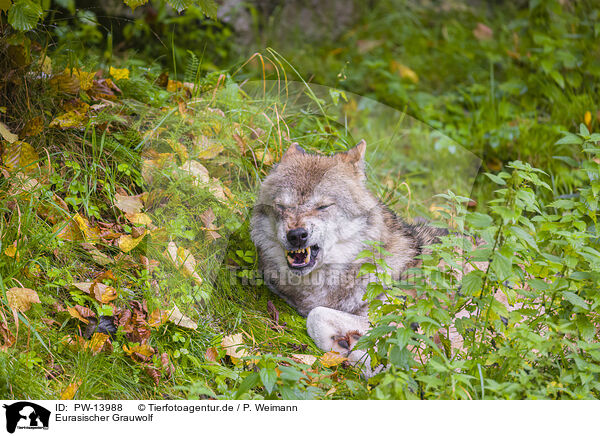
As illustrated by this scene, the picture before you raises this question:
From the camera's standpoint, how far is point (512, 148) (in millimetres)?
6309

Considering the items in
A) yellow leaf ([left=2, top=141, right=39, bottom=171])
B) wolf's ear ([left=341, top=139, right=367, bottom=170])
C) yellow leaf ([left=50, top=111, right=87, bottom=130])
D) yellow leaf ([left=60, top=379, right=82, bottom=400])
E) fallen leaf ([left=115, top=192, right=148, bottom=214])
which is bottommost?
yellow leaf ([left=60, top=379, right=82, bottom=400])

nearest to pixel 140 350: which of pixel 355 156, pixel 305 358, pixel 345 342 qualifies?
pixel 305 358

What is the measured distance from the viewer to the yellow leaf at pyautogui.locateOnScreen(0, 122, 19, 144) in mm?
4059

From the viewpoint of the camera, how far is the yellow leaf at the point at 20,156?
156 inches

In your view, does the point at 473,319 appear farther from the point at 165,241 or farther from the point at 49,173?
the point at 49,173

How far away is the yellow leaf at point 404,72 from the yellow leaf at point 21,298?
20.0ft

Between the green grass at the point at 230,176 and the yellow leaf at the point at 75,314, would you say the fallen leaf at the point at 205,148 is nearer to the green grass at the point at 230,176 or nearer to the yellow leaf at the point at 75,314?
the green grass at the point at 230,176

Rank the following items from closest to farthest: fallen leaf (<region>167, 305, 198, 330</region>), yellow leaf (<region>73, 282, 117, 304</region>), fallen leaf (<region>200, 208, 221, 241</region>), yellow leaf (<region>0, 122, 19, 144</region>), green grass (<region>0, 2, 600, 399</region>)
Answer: green grass (<region>0, 2, 600, 399</region>) < yellow leaf (<region>73, 282, 117, 304</region>) < fallen leaf (<region>167, 305, 198, 330</region>) < yellow leaf (<region>0, 122, 19, 144</region>) < fallen leaf (<region>200, 208, 221, 241</region>)

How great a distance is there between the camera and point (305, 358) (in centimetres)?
382

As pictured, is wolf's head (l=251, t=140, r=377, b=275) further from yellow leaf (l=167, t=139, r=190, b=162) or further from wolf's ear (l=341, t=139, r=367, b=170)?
yellow leaf (l=167, t=139, r=190, b=162)

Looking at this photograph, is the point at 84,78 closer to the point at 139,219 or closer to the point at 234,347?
the point at 139,219

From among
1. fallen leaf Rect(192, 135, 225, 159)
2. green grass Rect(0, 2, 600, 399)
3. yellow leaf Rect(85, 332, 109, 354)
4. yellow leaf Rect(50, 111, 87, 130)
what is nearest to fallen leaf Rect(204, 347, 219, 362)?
green grass Rect(0, 2, 600, 399)
